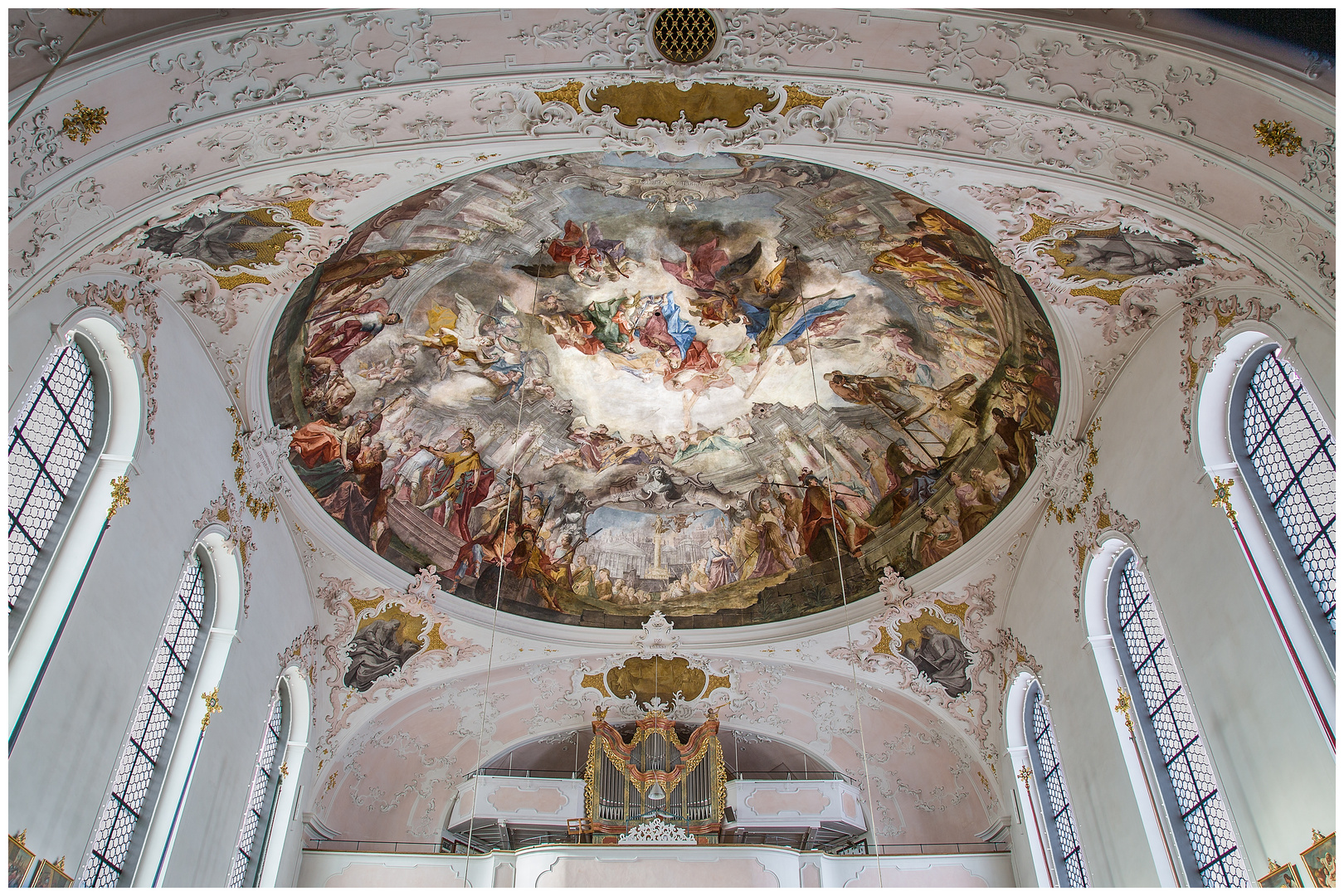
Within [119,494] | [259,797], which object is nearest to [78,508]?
[119,494]

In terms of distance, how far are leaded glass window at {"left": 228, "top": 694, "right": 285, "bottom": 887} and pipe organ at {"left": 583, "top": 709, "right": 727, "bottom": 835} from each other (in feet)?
18.8

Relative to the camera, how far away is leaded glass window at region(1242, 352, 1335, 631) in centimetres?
1017

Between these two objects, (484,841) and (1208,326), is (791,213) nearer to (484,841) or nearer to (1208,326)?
(1208,326)

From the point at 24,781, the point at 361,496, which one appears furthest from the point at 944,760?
the point at 24,781

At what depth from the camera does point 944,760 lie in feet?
62.1

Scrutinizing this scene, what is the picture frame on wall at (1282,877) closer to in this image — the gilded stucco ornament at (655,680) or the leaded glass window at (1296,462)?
the leaded glass window at (1296,462)

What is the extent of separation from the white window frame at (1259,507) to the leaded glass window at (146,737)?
13116mm

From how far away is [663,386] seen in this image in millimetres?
17781

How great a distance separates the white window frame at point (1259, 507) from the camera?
9.81 metres

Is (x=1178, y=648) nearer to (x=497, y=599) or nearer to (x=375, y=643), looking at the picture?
(x=497, y=599)

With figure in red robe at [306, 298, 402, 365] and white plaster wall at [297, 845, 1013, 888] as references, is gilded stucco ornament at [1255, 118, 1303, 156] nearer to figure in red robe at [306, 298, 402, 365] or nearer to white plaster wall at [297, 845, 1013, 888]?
figure in red robe at [306, 298, 402, 365]

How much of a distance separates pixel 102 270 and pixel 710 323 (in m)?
8.86

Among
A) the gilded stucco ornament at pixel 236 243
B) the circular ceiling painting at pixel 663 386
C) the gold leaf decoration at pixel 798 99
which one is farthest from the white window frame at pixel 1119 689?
the gilded stucco ornament at pixel 236 243

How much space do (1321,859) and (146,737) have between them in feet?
44.5
